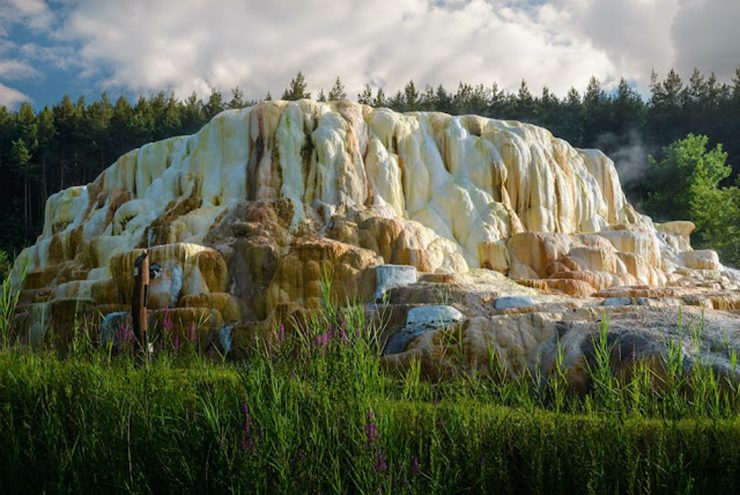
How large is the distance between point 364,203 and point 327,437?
50.4 feet

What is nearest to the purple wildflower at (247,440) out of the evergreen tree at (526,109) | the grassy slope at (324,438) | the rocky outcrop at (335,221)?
the grassy slope at (324,438)

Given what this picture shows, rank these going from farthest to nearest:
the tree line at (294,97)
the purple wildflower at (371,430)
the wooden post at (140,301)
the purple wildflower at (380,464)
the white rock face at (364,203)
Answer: the tree line at (294,97) → the white rock face at (364,203) → the wooden post at (140,301) → the purple wildflower at (371,430) → the purple wildflower at (380,464)

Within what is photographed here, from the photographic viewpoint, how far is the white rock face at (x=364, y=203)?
15273 mm

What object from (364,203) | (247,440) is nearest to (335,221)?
(364,203)

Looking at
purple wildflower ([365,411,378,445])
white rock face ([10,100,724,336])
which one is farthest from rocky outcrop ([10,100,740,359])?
purple wildflower ([365,411,378,445])

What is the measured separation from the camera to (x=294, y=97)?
51.0 metres

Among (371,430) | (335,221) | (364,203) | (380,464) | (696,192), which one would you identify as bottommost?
(380,464)

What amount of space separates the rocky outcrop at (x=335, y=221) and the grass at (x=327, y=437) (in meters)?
7.48

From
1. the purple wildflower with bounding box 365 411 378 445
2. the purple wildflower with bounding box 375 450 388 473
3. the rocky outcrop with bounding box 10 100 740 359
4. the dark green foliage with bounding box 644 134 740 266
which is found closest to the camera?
the purple wildflower with bounding box 375 450 388 473

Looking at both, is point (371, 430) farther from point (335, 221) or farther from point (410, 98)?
point (410, 98)

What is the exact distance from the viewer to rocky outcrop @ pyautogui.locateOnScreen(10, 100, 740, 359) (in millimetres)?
13406

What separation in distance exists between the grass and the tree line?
38.5m

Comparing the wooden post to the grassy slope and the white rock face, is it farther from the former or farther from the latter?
the white rock face

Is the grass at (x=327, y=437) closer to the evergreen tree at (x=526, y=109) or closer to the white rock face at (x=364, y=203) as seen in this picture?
the white rock face at (x=364, y=203)
